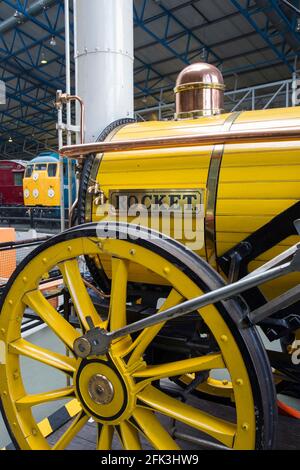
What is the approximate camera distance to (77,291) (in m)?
1.48

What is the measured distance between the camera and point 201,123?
1684 millimetres

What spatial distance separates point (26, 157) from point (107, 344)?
27.1m

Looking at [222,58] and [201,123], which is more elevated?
[222,58]

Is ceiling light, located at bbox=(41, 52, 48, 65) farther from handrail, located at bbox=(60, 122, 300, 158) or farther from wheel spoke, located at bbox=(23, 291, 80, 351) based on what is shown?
wheel spoke, located at bbox=(23, 291, 80, 351)

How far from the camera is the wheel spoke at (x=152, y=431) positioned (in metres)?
1.35

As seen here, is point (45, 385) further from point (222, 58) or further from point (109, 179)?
point (222, 58)

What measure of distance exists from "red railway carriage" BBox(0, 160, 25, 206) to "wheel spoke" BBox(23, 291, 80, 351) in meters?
13.9

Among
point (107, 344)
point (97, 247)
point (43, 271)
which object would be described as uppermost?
point (97, 247)

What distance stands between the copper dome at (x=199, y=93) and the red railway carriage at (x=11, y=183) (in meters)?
13.7

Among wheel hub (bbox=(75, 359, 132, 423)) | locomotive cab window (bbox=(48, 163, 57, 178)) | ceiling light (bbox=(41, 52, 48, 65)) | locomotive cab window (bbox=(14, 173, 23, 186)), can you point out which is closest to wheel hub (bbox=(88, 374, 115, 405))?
wheel hub (bbox=(75, 359, 132, 423))

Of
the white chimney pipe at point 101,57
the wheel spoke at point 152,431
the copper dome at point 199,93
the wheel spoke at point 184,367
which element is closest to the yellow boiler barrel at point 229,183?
the copper dome at point 199,93

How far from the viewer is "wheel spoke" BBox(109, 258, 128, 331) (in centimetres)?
137
